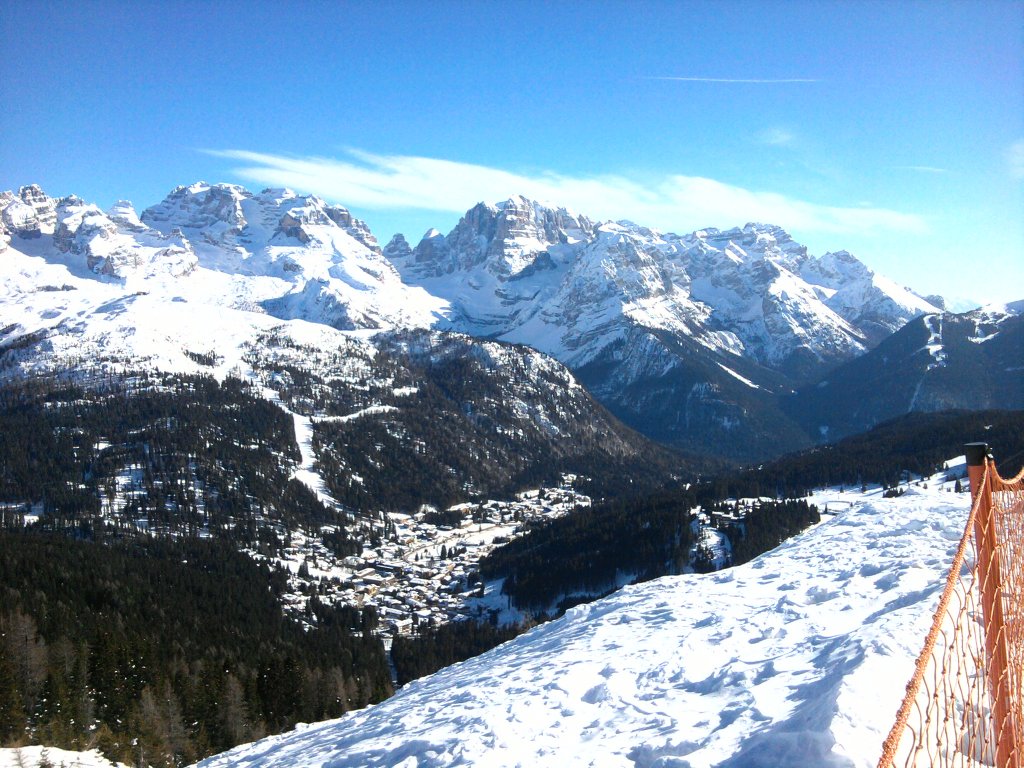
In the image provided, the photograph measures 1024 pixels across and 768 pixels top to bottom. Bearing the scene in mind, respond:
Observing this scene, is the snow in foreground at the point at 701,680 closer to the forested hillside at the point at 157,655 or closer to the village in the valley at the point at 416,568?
the forested hillside at the point at 157,655

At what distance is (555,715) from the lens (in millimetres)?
15383

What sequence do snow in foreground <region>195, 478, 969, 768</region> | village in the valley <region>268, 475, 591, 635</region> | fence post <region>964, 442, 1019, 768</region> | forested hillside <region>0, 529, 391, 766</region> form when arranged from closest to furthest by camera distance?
fence post <region>964, 442, 1019, 768</region>, snow in foreground <region>195, 478, 969, 768</region>, forested hillside <region>0, 529, 391, 766</region>, village in the valley <region>268, 475, 591, 635</region>

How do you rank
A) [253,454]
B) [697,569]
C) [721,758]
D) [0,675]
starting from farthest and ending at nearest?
[253,454]
[697,569]
[0,675]
[721,758]

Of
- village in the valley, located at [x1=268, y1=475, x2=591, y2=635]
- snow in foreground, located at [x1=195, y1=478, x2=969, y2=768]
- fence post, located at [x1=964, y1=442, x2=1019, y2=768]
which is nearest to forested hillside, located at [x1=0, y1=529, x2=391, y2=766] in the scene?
village in the valley, located at [x1=268, y1=475, x2=591, y2=635]

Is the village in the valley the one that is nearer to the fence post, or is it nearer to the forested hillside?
the forested hillside

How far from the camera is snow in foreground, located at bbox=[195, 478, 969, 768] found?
11609 millimetres

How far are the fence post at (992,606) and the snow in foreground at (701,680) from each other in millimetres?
1858

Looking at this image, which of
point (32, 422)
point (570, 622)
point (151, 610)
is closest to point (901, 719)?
point (570, 622)

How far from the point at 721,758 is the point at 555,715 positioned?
4.95 metres

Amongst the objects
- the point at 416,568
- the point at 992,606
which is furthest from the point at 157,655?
the point at 992,606

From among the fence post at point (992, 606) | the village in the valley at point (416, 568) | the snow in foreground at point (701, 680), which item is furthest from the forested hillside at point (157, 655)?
the fence post at point (992, 606)

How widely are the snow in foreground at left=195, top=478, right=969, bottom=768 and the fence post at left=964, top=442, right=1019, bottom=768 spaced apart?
1.86m

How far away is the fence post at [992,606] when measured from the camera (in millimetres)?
8117

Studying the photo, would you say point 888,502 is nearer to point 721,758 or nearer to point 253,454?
point 721,758
